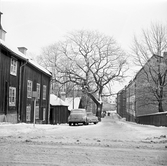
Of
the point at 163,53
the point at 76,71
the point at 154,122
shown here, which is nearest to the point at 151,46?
the point at 163,53

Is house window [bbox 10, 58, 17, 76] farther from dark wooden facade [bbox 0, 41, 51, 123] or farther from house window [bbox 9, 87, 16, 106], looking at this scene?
house window [bbox 9, 87, 16, 106]

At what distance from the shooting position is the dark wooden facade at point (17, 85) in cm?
1747

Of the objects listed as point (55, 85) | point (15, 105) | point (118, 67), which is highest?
point (118, 67)

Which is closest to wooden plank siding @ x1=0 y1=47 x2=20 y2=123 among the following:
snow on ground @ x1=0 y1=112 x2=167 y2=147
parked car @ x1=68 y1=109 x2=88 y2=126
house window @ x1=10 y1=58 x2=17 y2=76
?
house window @ x1=10 y1=58 x2=17 y2=76

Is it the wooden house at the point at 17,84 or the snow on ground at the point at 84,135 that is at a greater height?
the wooden house at the point at 17,84

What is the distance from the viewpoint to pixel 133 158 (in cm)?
594

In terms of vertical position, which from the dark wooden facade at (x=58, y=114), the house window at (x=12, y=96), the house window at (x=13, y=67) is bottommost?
the dark wooden facade at (x=58, y=114)

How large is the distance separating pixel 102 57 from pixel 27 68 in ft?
40.9

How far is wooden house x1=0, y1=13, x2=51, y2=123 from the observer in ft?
57.2

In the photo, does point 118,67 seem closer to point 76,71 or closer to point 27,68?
point 76,71

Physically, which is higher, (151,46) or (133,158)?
(151,46)

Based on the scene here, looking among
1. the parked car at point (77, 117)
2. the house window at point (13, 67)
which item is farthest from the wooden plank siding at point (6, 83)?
the parked car at point (77, 117)

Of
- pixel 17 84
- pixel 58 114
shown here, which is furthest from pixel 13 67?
pixel 58 114

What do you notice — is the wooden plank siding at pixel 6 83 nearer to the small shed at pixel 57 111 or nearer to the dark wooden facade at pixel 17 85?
the dark wooden facade at pixel 17 85
